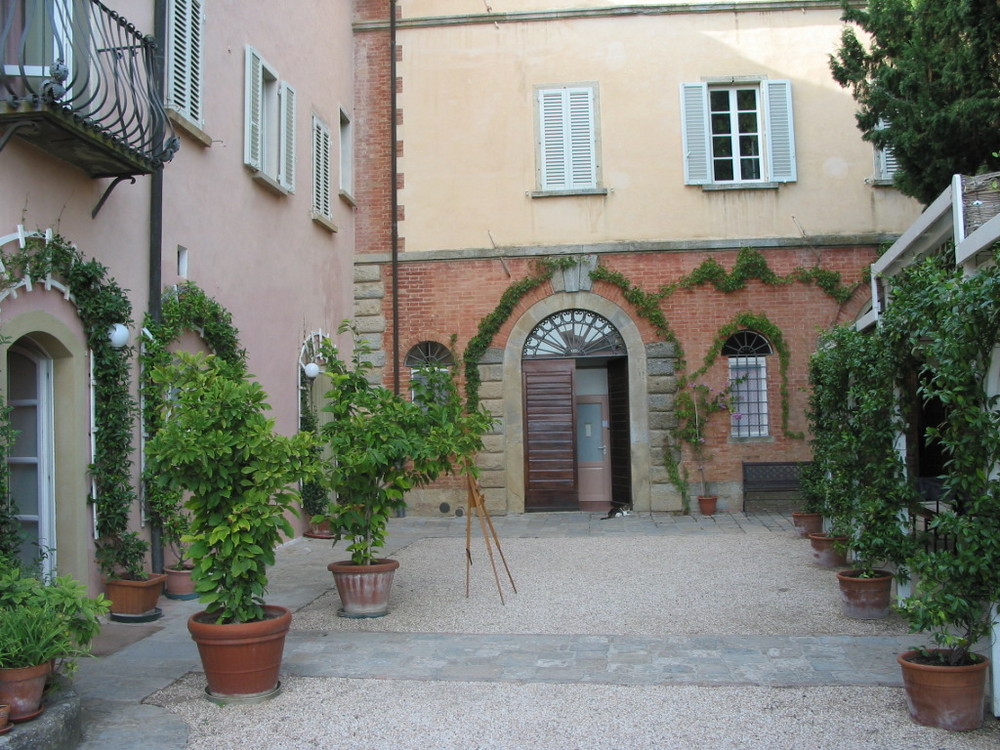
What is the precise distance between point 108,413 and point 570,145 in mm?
8628

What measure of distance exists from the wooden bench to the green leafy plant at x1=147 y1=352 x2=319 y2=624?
30.0ft

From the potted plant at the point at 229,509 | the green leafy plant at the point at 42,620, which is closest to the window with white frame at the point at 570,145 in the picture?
the potted plant at the point at 229,509

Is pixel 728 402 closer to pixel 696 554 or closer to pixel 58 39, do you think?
pixel 696 554

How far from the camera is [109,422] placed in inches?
279

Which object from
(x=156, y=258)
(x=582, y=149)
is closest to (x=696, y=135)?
(x=582, y=149)

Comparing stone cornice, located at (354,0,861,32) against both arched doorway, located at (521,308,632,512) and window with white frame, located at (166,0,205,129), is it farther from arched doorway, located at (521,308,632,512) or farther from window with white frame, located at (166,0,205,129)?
window with white frame, located at (166,0,205,129)

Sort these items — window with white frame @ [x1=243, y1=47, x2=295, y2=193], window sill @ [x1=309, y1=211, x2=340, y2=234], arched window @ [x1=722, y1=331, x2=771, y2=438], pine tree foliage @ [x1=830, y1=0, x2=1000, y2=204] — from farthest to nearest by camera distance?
arched window @ [x1=722, y1=331, x2=771, y2=438] < window sill @ [x1=309, y1=211, x2=340, y2=234] < window with white frame @ [x1=243, y1=47, x2=295, y2=193] < pine tree foliage @ [x1=830, y1=0, x2=1000, y2=204]

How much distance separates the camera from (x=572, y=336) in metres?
13.7

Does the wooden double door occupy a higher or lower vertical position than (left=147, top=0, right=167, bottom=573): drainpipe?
lower

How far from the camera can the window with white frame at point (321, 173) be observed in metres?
12.1

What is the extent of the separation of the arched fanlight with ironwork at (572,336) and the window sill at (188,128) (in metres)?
6.12

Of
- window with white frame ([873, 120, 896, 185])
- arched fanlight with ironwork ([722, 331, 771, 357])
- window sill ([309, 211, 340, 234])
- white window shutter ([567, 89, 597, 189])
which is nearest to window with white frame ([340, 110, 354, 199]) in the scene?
window sill ([309, 211, 340, 234])

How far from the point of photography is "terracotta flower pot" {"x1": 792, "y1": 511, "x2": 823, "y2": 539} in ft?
34.4

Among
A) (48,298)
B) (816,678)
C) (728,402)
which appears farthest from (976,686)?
(728,402)
